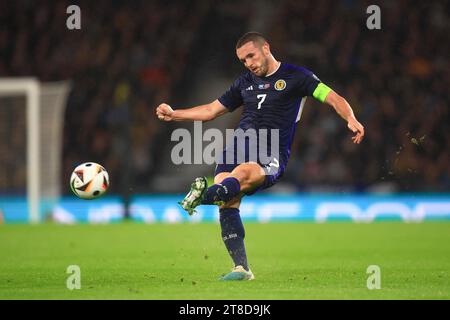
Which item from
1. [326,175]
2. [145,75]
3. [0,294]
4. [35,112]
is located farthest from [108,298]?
[145,75]

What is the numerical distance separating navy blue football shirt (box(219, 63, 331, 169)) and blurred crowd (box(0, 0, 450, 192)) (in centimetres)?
983

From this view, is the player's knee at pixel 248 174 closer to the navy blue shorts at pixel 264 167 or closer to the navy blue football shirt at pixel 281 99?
the navy blue shorts at pixel 264 167

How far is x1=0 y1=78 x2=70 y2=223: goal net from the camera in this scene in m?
17.5

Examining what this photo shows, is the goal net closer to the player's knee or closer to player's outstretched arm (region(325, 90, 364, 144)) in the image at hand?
the player's knee

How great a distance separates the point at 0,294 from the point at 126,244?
548 cm

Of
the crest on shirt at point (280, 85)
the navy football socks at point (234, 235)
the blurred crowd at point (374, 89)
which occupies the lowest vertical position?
the navy football socks at point (234, 235)

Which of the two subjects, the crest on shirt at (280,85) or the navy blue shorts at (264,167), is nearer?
the navy blue shorts at (264,167)

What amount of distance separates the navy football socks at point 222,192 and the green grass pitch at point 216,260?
73 centimetres

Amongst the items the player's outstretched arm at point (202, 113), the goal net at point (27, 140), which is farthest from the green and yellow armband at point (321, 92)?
the goal net at point (27, 140)

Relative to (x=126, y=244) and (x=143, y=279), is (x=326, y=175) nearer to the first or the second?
(x=126, y=244)

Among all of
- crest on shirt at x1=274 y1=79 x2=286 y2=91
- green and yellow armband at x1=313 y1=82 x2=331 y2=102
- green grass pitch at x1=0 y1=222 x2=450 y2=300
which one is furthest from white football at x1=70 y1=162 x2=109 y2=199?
green and yellow armband at x1=313 y1=82 x2=331 y2=102

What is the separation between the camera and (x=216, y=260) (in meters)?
10.1

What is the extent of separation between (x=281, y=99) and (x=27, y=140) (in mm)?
10482

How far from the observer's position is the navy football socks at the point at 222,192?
745 centimetres
